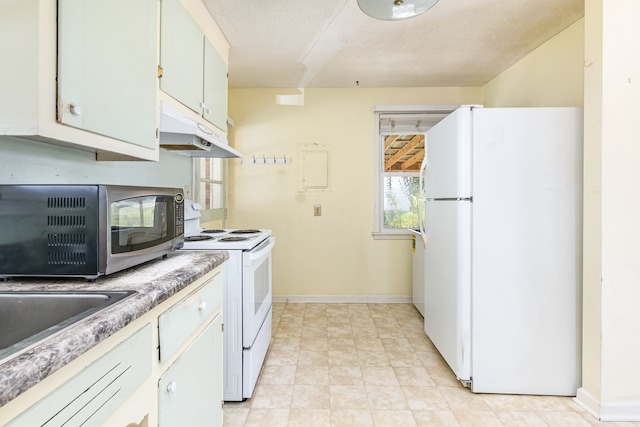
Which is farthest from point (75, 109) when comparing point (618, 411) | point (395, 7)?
point (618, 411)

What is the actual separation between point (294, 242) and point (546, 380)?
255 centimetres

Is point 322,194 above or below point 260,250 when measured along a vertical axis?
above

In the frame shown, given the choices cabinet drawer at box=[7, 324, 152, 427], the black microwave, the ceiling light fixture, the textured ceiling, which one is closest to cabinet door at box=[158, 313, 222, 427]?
cabinet drawer at box=[7, 324, 152, 427]

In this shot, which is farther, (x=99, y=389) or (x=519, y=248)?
(x=519, y=248)

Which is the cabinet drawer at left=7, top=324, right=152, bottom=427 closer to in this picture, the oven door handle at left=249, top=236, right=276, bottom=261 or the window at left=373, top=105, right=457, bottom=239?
the oven door handle at left=249, top=236, right=276, bottom=261

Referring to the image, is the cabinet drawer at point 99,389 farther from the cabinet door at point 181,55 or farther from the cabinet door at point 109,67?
the cabinet door at point 181,55

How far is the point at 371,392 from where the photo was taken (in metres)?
2.01

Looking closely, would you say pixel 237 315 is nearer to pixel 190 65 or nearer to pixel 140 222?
pixel 140 222

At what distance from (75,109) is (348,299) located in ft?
10.7

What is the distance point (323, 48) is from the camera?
276 centimetres

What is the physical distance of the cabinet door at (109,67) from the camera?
95 centimetres

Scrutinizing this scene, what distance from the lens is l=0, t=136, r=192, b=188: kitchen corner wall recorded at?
1116 mm

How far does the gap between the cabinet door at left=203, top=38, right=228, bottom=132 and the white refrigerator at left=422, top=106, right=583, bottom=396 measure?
5.17 ft

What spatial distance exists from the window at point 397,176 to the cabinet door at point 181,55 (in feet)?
7.35
